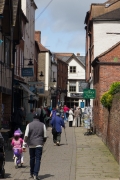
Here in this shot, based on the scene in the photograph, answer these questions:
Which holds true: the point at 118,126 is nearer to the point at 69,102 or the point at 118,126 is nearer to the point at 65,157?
the point at 65,157

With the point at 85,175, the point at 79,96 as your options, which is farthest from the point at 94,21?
the point at 79,96

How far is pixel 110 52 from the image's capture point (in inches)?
1096

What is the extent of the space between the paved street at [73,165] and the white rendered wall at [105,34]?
20027 millimetres

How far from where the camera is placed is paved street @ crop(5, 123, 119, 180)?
13.1 metres

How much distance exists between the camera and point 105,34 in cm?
4088

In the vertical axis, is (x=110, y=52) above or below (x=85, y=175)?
above

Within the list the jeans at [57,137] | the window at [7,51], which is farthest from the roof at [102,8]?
the jeans at [57,137]

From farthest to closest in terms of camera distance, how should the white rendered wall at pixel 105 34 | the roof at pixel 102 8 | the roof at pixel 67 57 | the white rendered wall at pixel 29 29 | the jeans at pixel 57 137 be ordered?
the roof at pixel 67 57 → the roof at pixel 102 8 → the white rendered wall at pixel 29 29 → the white rendered wall at pixel 105 34 → the jeans at pixel 57 137

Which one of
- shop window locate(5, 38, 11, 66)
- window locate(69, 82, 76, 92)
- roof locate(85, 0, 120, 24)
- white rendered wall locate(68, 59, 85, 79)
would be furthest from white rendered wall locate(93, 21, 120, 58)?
window locate(69, 82, 76, 92)

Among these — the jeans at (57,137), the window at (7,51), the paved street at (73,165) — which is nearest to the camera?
the paved street at (73,165)

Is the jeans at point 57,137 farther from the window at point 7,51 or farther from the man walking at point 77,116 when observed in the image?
the man walking at point 77,116

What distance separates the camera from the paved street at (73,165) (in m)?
13.1

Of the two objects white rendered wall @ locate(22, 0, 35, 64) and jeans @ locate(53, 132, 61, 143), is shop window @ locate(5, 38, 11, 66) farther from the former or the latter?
white rendered wall @ locate(22, 0, 35, 64)

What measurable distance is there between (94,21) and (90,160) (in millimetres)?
25926
